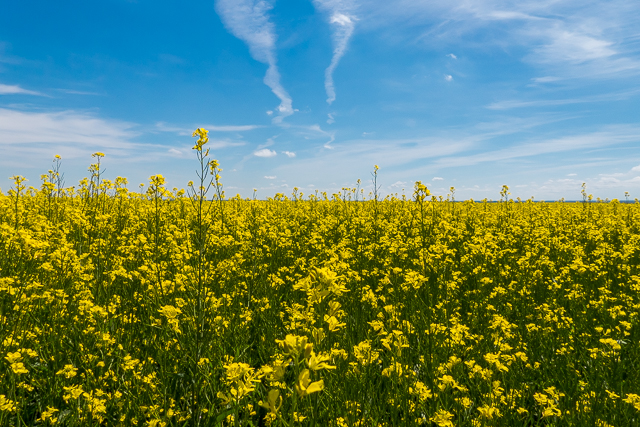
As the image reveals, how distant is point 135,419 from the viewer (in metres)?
2.04

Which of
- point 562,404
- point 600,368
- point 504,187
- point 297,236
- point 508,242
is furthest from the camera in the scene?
point 504,187

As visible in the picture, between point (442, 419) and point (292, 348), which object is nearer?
point (292, 348)

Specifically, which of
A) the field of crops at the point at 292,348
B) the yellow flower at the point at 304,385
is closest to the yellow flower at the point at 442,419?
the field of crops at the point at 292,348

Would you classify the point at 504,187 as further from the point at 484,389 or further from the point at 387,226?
the point at 484,389

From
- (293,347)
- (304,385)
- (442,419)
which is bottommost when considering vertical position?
(442,419)

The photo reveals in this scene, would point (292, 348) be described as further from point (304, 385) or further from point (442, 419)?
point (442, 419)

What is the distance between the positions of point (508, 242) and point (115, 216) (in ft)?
28.6

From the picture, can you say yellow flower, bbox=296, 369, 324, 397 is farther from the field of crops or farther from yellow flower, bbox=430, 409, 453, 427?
yellow flower, bbox=430, 409, 453, 427

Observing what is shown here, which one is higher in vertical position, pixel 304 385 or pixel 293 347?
pixel 293 347

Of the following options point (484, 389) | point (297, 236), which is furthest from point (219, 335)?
point (297, 236)

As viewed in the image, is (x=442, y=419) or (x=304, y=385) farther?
(x=442, y=419)

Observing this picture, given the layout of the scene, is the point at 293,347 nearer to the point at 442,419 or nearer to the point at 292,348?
the point at 292,348

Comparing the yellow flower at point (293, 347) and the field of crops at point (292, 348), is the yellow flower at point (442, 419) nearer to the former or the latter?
the field of crops at point (292, 348)

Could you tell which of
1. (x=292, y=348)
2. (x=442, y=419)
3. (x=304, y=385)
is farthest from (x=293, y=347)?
(x=442, y=419)
